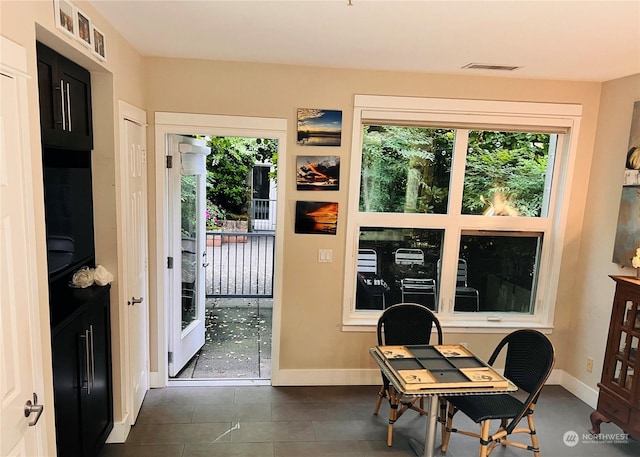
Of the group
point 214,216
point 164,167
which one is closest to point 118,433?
point 164,167

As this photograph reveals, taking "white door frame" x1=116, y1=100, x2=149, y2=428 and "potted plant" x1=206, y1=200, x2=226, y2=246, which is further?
"potted plant" x1=206, y1=200, x2=226, y2=246

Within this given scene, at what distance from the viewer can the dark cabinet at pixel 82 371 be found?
76.6 inches

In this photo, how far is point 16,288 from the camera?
144 centimetres

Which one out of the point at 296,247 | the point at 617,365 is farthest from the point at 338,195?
the point at 617,365

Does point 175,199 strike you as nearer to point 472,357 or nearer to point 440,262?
point 440,262

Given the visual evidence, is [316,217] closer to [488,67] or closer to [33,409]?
[488,67]

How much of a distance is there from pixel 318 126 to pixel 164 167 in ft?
3.91

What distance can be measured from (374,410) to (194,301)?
1.89 meters

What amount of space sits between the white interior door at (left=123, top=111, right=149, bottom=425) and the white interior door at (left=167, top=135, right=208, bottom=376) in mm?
268

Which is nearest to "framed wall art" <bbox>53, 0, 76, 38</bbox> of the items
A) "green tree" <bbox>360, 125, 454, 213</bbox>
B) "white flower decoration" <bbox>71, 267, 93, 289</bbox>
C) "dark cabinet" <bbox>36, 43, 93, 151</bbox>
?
"dark cabinet" <bbox>36, 43, 93, 151</bbox>

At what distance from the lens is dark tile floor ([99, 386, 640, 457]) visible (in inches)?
106

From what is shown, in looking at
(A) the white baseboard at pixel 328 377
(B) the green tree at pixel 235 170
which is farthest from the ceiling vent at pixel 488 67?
(B) the green tree at pixel 235 170

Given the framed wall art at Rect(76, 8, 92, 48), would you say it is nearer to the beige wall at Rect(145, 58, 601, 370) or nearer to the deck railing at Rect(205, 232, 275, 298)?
the beige wall at Rect(145, 58, 601, 370)

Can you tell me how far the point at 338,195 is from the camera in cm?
330
